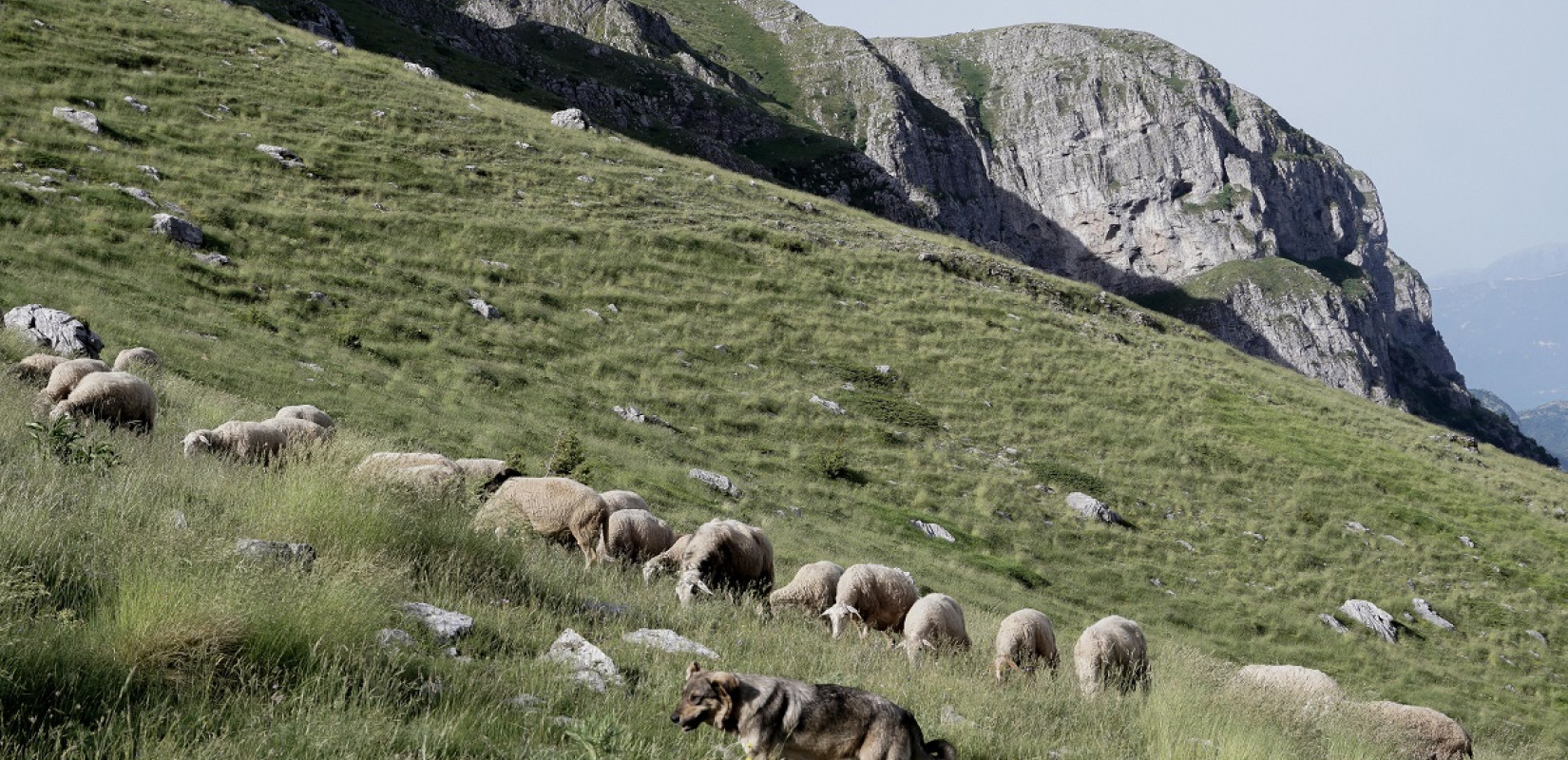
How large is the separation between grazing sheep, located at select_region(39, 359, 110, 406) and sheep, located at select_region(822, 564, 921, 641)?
1195 centimetres

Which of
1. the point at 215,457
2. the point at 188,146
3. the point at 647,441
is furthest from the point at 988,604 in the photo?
the point at 188,146

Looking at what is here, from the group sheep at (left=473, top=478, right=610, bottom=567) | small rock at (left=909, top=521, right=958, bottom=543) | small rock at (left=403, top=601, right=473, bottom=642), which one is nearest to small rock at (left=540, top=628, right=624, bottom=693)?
small rock at (left=403, top=601, right=473, bottom=642)

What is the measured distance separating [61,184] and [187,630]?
99.4ft

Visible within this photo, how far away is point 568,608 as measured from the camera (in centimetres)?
877

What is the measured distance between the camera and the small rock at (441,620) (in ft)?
22.6

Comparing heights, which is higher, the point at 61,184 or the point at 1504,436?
the point at 1504,436

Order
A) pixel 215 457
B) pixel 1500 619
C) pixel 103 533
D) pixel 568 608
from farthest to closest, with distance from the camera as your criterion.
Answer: pixel 1500 619
pixel 215 457
pixel 568 608
pixel 103 533

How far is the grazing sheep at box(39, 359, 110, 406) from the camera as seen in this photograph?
1424 centimetres

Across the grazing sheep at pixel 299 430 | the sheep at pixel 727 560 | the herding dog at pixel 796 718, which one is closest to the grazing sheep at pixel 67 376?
the grazing sheep at pixel 299 430

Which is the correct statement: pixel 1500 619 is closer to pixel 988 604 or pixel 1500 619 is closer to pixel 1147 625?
pixel 1147 625

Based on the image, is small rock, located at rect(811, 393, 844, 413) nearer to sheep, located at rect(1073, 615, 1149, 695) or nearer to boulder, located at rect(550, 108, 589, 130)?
sheep, located at rect(1073, 615, 1149, 695)

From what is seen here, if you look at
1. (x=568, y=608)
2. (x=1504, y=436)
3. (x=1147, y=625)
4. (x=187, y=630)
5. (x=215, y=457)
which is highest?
(x=1504, y=436)

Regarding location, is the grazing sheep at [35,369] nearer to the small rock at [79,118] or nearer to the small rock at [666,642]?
the small rock at [666,642]

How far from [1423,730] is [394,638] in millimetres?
12670
